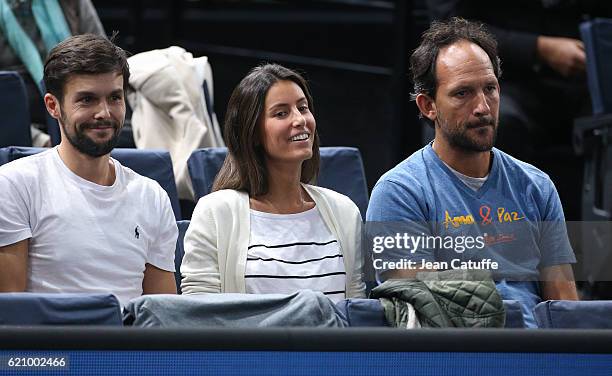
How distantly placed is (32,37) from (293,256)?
1591 mm

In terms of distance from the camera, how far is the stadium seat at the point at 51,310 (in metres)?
1.82

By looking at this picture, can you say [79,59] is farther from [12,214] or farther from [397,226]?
[397,226]

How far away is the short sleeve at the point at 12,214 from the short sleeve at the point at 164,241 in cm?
30

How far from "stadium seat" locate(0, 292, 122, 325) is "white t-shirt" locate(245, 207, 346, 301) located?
29.5 inches

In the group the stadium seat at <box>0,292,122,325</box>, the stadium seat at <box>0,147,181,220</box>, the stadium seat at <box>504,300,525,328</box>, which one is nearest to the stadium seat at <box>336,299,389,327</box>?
the stadium seat at <box>504,300,525,328</box>

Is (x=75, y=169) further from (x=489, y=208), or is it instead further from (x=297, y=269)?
(x=489, y=208)

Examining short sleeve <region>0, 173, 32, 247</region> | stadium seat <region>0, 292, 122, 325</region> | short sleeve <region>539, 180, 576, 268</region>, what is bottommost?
stadium seat <region>0, 292, 122, 325</region>

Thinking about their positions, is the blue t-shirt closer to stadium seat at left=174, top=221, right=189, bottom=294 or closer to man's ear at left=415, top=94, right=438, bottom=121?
man's ear at left=415, top=94, right=438, bottom=121

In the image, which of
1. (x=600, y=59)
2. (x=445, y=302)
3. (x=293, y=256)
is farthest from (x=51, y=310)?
(x=600, y=59)

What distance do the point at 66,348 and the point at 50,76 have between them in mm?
1128

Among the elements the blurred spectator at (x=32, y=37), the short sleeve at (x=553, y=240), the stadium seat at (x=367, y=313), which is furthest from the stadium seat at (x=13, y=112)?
the stadium seat at (x=367, y=313)

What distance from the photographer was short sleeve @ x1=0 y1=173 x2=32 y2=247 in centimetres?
246

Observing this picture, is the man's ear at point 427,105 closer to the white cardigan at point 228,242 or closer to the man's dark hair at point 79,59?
the white cardigan at point 228,242

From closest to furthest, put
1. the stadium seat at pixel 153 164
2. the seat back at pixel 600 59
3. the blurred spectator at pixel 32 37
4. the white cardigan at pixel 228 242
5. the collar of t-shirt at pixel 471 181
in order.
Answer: the white cardigan at pixel 228 242, the collar of t-shirt at pixel 471 181, the stadium seat at pixel 153 164, the blurred spectator at pixel 32 37, the seat back at pixel 600 59
